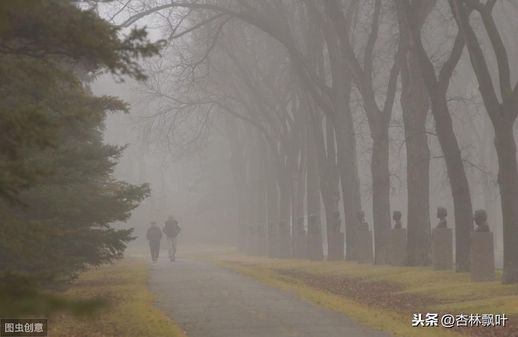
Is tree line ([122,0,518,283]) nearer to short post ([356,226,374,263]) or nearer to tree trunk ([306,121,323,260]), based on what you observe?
tree trunk ([306,121,323,260])

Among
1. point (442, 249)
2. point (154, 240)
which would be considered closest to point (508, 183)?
point (442, 249)

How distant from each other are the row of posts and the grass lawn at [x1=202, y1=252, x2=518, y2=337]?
529 mm

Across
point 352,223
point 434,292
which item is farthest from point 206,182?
point 434,292

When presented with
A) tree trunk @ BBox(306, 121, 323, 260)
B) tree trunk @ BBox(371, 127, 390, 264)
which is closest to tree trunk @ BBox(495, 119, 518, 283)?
tree trunk @ BBox(371, 127, 390, 264)

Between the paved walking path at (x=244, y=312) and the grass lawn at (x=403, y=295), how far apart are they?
53 cm

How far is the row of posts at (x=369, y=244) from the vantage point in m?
19.6

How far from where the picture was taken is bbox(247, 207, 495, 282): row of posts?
64.2ft

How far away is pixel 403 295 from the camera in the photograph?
64.5 feet

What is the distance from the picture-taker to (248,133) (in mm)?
54469

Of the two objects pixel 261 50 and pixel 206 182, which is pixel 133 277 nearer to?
pixel 261 50

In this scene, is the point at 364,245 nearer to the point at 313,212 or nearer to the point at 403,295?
the point at 313,212

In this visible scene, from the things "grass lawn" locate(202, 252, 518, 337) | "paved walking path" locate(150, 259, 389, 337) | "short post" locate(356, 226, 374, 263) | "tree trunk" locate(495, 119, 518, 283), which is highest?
"tree trunk" locate(495, 119, 518, 283)

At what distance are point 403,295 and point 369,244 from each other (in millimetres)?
10861

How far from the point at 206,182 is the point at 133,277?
188 ft
